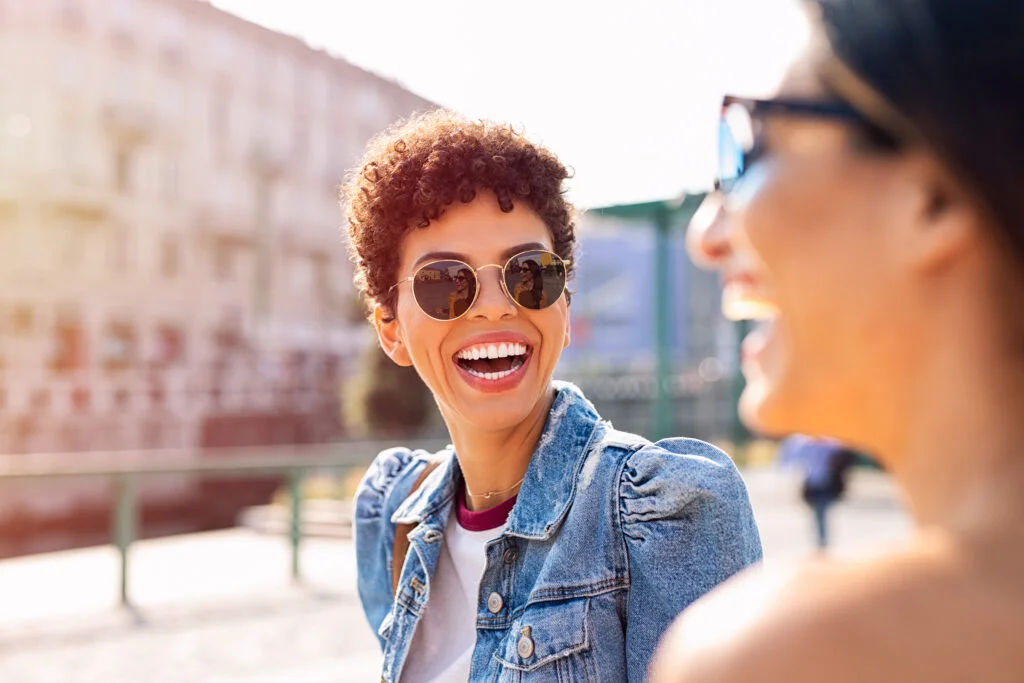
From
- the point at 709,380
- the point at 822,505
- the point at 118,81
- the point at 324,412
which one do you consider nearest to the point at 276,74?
the point at 118,81

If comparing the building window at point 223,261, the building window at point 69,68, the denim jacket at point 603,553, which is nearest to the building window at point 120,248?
the building window at point 223,261

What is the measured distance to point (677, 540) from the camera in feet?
5.45

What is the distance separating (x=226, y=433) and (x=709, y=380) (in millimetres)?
14772

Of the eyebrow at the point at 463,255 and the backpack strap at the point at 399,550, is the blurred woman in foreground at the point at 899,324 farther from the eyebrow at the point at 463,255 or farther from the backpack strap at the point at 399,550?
the backpack strap at the point at 399,550

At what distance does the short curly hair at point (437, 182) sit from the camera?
210cm

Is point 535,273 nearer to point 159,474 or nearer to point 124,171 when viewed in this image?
point 159,474

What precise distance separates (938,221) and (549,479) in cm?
124

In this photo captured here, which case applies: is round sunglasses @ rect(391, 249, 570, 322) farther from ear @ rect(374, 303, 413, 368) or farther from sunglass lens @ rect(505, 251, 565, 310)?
ear @ rect(374, 303, 413, 368)

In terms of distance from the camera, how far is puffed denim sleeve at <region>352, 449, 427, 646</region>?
2336 mm

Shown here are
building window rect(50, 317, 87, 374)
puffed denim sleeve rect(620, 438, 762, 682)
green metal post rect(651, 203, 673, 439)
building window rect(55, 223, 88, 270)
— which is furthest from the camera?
building window rect(55, 223, 88, 270)

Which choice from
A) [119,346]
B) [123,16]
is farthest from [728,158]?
[123,16]

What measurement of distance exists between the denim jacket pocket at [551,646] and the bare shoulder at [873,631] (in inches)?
40.2

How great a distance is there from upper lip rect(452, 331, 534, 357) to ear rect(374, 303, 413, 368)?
10.7 inches

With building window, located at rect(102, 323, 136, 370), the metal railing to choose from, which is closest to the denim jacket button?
the metal railing
